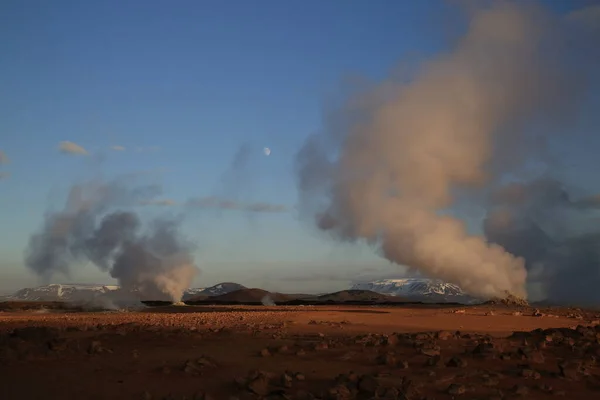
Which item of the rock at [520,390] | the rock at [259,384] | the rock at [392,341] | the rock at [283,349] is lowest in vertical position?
A: the rock at [520,390]

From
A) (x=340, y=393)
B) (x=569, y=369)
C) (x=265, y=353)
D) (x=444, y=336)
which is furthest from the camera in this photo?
(x=444, y=336)

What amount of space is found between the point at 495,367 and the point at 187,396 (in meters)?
5.65

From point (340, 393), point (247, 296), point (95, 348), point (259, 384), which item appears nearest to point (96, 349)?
point (95, 348)

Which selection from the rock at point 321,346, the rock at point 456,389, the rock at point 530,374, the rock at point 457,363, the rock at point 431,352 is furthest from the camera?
Result: the rock at point 321,346

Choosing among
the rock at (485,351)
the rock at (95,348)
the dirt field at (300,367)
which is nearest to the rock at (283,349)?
the dirt field at (300,367)

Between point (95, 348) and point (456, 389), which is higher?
point (95, 348)

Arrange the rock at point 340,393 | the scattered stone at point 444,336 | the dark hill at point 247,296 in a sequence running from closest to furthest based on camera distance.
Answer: the rock at point 340,393, the scattered stone at point 444,336, the dark hill at point 247,296

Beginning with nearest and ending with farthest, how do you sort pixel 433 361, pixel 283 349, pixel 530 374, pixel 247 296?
pixel 530 374, pixel 433 361, pixel 283 349, pixel 247 296

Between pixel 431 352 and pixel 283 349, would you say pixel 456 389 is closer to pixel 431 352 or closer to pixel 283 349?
pixel 431 352

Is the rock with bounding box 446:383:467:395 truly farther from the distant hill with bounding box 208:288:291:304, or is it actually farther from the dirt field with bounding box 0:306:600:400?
the distant hill with bounding box 208:288:291:304

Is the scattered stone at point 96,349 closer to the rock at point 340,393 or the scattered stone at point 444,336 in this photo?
the rock at point 340,393

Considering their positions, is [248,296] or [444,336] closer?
[444,336]

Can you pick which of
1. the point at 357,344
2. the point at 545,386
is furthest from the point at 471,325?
the point at 545,386

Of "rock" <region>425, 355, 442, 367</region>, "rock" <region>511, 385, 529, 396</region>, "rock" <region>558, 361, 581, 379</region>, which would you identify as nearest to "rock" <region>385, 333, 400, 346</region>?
"rock" <region>425, 355, 442, 367</region>
